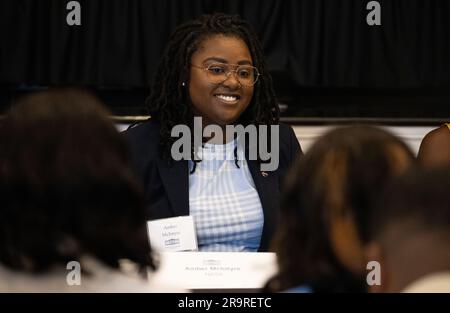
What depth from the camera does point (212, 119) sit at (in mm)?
2740

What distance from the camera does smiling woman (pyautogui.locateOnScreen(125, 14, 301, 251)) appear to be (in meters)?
2.44

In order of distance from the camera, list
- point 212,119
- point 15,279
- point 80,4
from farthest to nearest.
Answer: point 80,4, point 212,119, point 15,279

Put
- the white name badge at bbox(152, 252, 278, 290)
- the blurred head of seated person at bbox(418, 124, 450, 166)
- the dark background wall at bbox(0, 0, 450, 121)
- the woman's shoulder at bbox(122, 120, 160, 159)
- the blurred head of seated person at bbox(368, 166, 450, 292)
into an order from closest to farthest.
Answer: the blurred head of seated person at bbox(368, 166, 450, 292) → the white name badge at bbox(152, 252, 278, 290) → the woman's shoulder at bbox(122, 120, 160, 159) → the blurred head of seated person at bbox(418, 124, 450, 166) → the dark background wall at bbox(0, 0, 450, 121)

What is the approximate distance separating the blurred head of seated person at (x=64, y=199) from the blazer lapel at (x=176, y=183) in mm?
1243

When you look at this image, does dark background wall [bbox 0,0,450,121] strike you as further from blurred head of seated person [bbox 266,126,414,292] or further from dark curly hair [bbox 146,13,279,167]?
blurred head of seated person [bbox 266,126,414,292]

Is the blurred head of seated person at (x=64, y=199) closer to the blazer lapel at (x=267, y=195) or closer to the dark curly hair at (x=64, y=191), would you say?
the dark curly hair at (x=64, y=191)

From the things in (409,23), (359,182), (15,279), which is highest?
(409,23)

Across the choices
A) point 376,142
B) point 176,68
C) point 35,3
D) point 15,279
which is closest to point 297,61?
point 176,68

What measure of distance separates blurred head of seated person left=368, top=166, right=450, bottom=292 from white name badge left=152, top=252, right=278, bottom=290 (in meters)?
0.84

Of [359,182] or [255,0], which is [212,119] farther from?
[359,182]

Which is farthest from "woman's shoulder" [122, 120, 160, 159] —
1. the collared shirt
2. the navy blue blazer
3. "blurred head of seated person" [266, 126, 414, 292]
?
"blurred head of seated person" [266, 126, 414, 292]

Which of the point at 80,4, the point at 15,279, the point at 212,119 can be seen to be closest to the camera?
the point at 15,279

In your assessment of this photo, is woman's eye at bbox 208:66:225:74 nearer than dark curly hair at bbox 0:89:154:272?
No

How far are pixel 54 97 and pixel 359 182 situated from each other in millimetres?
557
